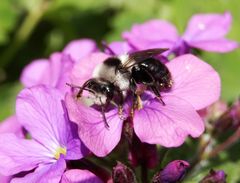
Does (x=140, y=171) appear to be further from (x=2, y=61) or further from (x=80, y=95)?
(x=2, y=61)

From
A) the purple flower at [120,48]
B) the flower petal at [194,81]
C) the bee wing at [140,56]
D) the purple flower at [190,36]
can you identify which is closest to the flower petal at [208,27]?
the purple flower at [190,36]

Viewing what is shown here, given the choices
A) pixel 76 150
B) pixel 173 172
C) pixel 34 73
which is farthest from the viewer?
pixel 34 73

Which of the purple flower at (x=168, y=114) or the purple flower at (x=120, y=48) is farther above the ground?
the purple flower at (x=120, y=48)

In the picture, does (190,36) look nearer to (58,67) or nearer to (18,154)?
(58,67)

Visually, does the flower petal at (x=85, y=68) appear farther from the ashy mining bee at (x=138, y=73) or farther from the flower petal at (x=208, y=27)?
the flower petal at (x=208, y=27)

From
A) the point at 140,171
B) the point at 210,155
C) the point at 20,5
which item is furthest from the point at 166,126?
the point at 20,5

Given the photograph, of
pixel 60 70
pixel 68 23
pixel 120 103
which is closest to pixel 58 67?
pixel 60 70
